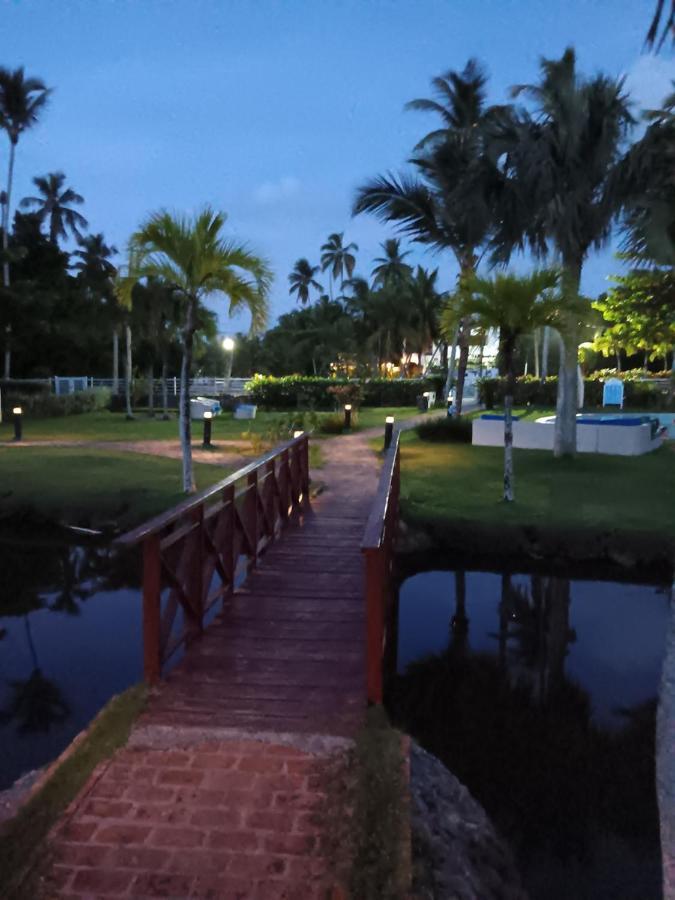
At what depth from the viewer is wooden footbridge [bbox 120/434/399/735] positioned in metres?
4.45

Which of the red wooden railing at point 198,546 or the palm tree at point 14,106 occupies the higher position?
the palm tree at point 14,106

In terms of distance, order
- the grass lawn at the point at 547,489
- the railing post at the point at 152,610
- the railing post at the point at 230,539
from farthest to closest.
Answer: the grass lawn at the point at 547,489 → the railing post at the point at 230,539 → the railing post at the point at 152,610

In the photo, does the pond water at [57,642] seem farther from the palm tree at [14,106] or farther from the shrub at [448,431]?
the palm tree at [14,106]

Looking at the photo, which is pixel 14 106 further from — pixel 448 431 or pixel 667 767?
pixel 667 767

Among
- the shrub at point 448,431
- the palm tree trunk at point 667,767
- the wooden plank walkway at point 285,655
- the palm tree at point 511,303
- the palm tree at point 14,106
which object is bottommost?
the palm tree trunk at point 667,767

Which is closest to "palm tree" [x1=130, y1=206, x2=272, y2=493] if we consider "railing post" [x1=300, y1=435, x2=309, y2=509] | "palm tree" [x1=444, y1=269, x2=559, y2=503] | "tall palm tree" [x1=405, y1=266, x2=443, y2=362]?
"railing post" [x1=300, y1=435, x2=309, y2=509]

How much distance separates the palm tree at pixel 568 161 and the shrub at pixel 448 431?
541 cm

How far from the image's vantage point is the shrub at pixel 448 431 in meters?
19.4

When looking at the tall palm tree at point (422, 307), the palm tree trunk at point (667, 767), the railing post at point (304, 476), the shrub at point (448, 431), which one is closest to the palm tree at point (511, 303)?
the railing post at point (304, 476)

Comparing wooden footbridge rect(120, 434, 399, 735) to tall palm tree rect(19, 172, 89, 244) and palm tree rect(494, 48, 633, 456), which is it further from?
tall palm tree rect(19, 172, 89, 244)

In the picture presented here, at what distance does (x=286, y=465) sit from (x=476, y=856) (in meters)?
5.99

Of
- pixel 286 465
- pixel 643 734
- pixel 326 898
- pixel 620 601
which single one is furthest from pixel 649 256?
pixel 326 898

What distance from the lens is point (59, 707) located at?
6.25 metres

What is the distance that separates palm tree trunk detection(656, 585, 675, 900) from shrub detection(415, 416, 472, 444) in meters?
12.5
